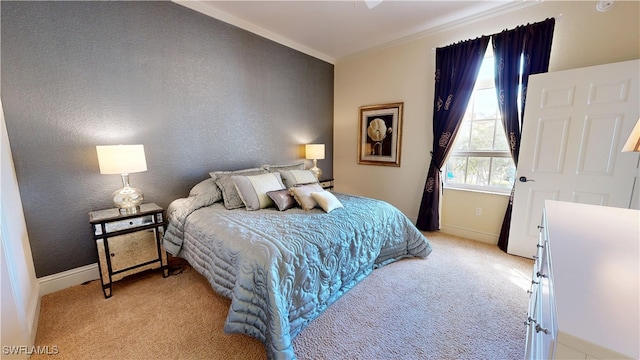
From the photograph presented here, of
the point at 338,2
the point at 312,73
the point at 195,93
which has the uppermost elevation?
the point at 338,2

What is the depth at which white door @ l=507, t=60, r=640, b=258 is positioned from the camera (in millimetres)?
2086

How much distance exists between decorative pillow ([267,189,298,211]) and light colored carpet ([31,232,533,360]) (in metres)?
0.93

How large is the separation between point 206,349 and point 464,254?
2.67 m

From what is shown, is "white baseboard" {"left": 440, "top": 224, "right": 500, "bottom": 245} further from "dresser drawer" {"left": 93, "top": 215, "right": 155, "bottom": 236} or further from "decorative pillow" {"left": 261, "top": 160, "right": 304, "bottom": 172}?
"dresser drawer" {"left": 93, "top": 215, "right": 155, "bottom": 236}

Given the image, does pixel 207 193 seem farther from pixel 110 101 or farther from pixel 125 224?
pixel 110 101

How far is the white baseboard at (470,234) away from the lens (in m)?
3.03

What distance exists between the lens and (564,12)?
2.38 m

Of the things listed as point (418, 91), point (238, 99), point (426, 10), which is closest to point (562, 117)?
point (418, 91)

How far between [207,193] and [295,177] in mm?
988

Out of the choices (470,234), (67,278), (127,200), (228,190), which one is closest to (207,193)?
(228,190)

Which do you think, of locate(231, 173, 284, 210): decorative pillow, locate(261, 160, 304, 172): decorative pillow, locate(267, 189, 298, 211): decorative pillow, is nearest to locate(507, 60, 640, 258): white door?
locate(267, 189, 298, 211): decorative pillow

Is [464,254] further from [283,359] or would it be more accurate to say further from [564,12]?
[564,12]

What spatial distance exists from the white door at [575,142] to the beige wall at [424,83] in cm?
29

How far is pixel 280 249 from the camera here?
1.51 metres
